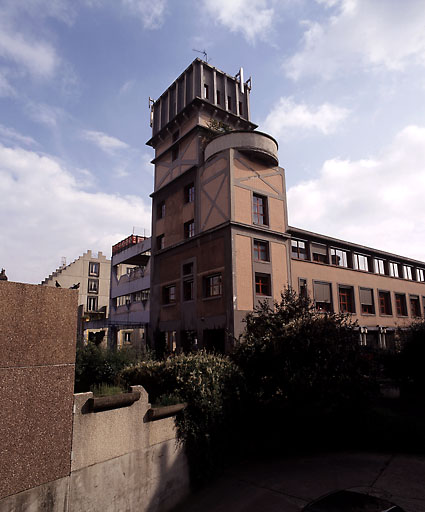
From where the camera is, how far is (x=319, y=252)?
34.9 meters

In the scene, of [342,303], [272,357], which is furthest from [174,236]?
[272,357]

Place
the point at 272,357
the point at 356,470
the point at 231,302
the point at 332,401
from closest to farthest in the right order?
1. the point at 356,470
2. the point at 332,401
3. the point at 272,357
4. the point at 231,302

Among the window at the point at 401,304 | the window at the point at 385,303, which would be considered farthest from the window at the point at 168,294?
the window at the point at 401,304

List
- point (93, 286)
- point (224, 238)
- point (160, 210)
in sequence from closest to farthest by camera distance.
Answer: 1. point (224, 238)
2. point (160, 210)
3. point (93, 286)

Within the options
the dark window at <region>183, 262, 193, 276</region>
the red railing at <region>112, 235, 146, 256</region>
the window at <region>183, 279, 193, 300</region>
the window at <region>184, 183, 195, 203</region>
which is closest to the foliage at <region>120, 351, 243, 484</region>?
the window at <region>183, 279, 193, 300</region>

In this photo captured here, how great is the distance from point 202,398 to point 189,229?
22008 mm

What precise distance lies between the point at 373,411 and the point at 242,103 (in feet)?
98.5

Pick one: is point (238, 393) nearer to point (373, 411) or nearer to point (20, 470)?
point (373, 411)

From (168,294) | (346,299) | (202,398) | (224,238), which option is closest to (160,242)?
(168,294)

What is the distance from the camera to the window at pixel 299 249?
107 feet

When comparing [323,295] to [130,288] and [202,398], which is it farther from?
[202,398]

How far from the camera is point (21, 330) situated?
22.7 ft

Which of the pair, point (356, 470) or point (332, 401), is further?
point (332, 401)

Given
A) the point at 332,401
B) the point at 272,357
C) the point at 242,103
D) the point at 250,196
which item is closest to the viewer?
the point at 332,401
